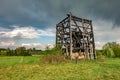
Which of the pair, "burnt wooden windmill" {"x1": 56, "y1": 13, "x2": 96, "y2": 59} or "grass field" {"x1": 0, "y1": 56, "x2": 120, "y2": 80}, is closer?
"grass field" {"x1": 0, "y1": 56, "x2": 120, "y2": 80}

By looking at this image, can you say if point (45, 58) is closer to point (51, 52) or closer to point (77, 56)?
point (51, 52)

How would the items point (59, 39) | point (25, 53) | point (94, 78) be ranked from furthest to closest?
point (25, 53) → point (59, 39) → point (94, 78)

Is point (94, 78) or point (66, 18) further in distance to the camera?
point (66, 18)

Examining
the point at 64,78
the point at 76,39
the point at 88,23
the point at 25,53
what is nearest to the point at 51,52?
the point at 76,39

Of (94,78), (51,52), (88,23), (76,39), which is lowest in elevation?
(94,78)

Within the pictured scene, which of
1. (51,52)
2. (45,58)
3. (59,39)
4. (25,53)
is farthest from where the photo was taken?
(25,53)

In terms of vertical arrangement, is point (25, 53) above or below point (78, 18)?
below

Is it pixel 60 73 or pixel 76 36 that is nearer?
pixel 60 73

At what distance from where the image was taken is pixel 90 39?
32844 mm

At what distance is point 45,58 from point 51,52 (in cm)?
345

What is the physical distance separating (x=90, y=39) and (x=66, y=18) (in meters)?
7.17

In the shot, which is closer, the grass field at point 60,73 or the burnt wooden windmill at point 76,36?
the grass field at point 60,73

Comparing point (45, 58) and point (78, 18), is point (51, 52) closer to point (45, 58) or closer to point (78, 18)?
point (45, 58)

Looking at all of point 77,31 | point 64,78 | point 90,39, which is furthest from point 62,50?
point 64,78
